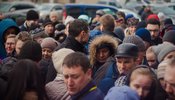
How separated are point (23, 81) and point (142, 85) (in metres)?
1.16

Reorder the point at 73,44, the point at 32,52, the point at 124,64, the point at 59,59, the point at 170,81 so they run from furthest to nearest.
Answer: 1. the point at 73,44
2. the point at 124,64
3. the point at 32,52
4. the point at 59,59
5. the point at 170,81

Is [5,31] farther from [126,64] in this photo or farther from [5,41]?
[126,64]

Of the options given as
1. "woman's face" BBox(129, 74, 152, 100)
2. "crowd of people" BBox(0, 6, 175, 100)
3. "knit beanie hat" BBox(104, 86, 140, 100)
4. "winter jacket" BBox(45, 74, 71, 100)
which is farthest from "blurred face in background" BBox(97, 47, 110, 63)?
"knit beanie hat" BBox(104, 86, 140, 100)

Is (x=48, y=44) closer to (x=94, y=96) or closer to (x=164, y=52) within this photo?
(x=164, y=52)

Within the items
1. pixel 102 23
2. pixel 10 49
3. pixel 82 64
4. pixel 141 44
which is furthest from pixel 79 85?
pixel 102 23

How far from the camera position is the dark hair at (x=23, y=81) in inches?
185

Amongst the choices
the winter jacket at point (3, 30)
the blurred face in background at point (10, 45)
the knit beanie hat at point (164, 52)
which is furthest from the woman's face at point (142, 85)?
the winter jacket at point (3, 30)

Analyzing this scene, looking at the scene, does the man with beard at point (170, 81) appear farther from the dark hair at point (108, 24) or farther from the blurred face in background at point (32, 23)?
the blurred face in background at point (32, 23)

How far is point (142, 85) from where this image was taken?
16.9 ft

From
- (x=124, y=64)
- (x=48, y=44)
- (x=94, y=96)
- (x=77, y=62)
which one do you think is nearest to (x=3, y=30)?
(x=48, y=44)

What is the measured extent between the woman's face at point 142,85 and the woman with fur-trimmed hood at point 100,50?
2.51m

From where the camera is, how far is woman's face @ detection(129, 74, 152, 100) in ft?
16.9

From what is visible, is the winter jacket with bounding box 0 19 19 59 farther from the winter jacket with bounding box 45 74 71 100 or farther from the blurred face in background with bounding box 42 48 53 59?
the winter jacket with bounding box 45 74 71 100

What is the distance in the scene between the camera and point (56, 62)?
6.02 m
